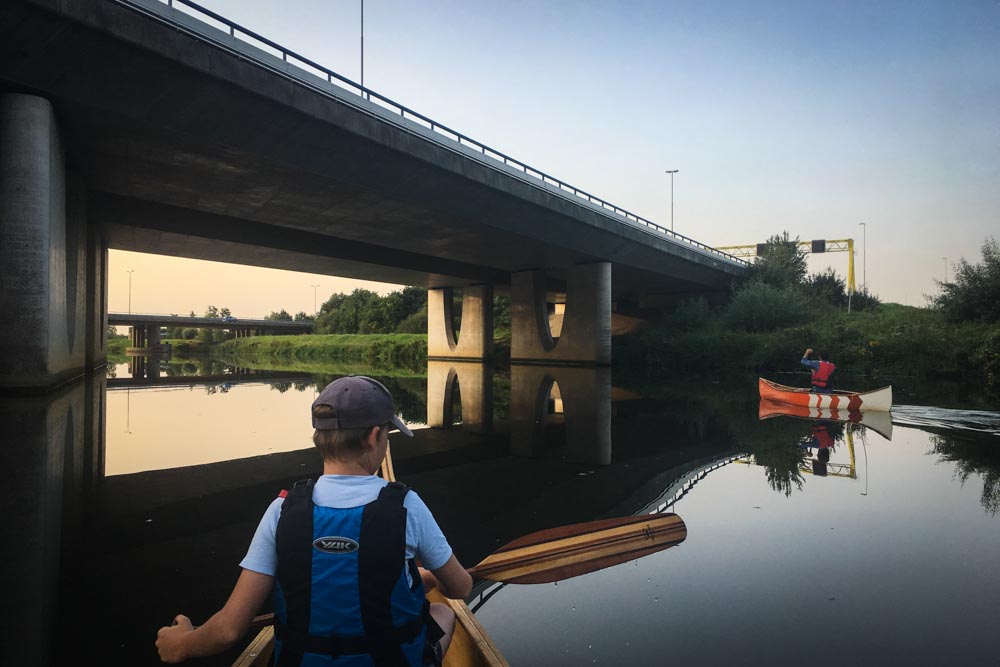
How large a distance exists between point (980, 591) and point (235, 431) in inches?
418

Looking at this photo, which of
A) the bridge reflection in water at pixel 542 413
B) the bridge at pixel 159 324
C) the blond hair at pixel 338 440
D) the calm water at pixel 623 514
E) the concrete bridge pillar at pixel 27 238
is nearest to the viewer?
the blond hair at pixel 338 440

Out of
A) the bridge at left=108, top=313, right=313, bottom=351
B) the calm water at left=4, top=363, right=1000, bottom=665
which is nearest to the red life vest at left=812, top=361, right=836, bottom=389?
the calm water at left=4, top=363, right=1000, bottom=665

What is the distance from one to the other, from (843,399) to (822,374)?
725 mm

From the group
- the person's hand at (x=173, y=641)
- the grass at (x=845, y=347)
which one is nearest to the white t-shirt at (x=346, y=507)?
the person's hand at (x=173, y=641)

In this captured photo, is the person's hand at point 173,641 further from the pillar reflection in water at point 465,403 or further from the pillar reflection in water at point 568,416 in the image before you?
the pillar reflection in water at point 465,403

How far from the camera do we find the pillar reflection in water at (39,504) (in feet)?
10.8

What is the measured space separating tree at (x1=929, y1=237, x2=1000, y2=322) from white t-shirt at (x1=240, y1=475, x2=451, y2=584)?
108 feet

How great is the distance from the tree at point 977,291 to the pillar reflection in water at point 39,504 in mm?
33286

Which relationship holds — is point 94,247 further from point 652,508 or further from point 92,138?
point 652,508

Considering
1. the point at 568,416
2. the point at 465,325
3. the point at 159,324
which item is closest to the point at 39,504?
the point at 568,416

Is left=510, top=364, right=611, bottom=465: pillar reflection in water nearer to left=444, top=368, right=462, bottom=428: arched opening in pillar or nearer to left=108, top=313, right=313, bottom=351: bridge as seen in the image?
left=444, top=368, right=462, bottom=428: arched opening in pillar

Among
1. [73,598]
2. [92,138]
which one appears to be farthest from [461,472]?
[92,138]

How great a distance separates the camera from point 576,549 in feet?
12.7

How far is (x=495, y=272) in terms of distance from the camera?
3909cm
